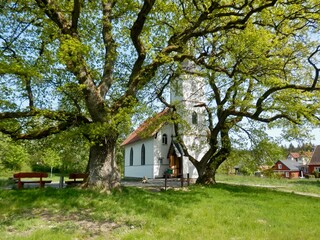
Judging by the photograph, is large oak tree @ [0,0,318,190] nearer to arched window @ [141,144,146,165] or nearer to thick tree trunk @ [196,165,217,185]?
thick tree trunk @ [196,165,217,185]

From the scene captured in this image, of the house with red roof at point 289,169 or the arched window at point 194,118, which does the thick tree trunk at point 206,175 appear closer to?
the arched window at point 194,118

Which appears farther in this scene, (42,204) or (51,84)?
(51,84)

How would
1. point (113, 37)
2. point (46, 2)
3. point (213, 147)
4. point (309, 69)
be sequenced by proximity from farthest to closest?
point (213, 147)
point (309, 69)
point (113, 37)
point (46, 2)

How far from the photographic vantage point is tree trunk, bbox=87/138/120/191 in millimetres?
13438

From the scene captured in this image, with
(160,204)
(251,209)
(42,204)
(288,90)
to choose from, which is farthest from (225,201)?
(288,90)

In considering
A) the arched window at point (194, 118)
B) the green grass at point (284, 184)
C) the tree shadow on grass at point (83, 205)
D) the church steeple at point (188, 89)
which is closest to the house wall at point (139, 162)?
the arched window at point (194, 118)

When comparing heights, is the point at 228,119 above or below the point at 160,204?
above

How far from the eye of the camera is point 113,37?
15984 mm

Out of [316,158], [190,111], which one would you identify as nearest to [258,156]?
[190,111]

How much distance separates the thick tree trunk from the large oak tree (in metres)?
5.66

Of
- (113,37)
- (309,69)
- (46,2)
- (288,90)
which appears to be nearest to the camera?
(46,2)

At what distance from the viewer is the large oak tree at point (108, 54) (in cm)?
1246

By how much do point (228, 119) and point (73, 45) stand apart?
14.2 m

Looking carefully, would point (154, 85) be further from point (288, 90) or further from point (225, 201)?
point (225, 201)
